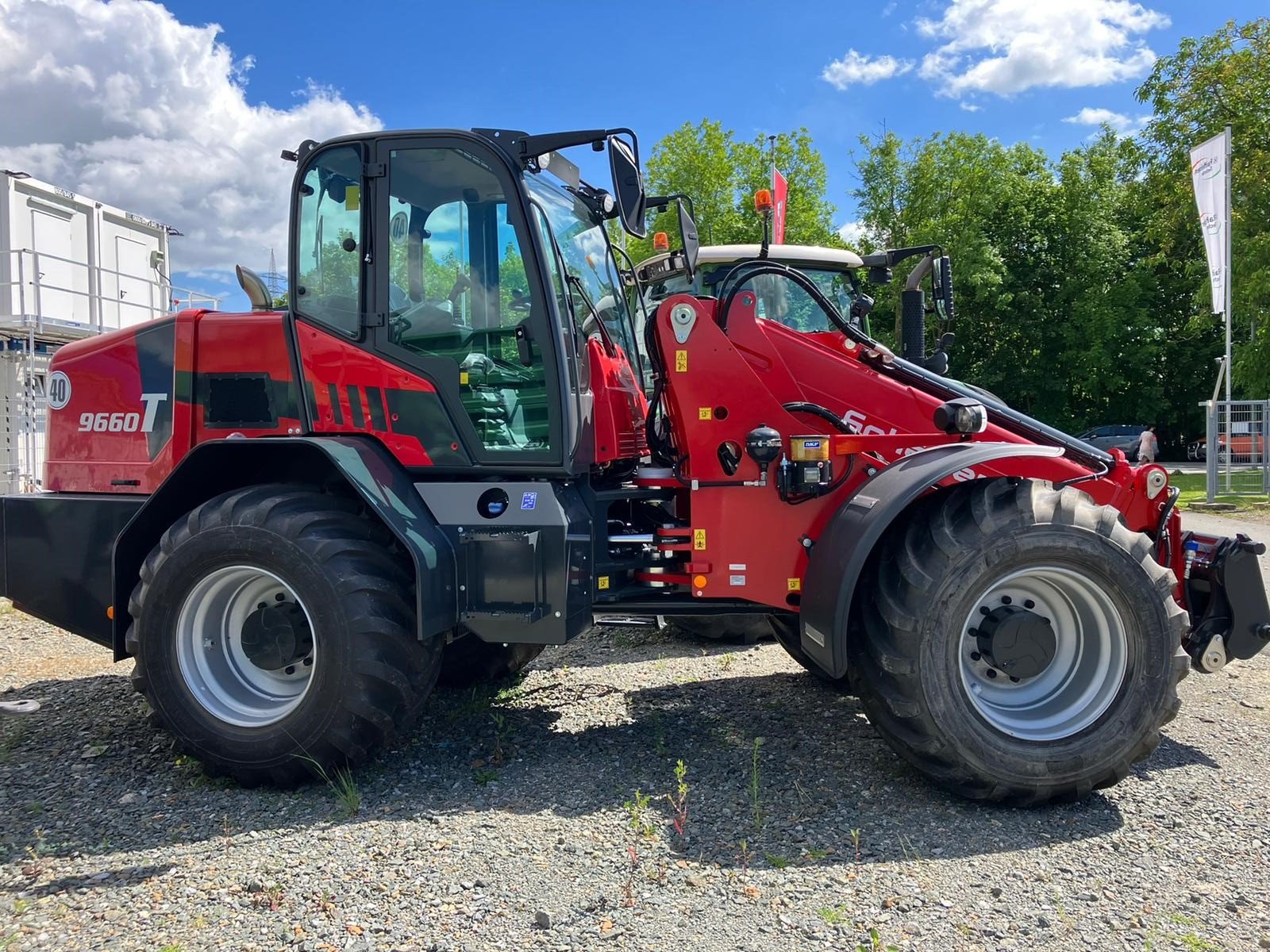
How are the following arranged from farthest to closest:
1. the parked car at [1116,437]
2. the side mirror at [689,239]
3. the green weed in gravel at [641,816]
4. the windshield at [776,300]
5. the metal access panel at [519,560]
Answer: the parked car at [1116,437]
the windshield at [776,300]
the side mirror at [689,239]
the metal access panel at [519,560]
the green weed in gravel at [641,816]

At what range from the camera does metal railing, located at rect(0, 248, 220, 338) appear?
10.1 meters

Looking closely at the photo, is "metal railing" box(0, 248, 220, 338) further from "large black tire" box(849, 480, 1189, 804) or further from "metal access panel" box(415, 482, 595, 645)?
"large black tire" box(849, 480, 1189, 804)

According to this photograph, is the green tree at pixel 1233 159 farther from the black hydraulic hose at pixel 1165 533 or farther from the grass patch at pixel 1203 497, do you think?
the black hydraulic hose at pixel 1165 533

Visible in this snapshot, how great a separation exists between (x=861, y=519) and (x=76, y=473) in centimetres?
382

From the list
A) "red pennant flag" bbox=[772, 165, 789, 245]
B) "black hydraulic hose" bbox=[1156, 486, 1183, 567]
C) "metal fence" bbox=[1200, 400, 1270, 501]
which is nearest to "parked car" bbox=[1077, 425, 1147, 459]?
"metal fence" bbox=[1200, 400, 1270, 501]

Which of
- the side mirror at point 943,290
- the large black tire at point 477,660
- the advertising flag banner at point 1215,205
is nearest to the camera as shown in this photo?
the side mirror at point 943,290

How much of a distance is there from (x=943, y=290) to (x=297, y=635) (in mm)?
3708

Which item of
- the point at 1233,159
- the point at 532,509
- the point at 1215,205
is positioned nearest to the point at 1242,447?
the point at 1215,205

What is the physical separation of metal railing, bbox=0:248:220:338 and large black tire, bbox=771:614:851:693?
24.0 feet

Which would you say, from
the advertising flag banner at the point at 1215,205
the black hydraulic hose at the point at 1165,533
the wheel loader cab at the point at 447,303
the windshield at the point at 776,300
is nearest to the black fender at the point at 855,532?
the black hydraulic hose at the point at 1165,533

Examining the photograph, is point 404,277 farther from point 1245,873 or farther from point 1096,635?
point 1245,873

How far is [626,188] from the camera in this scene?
152 inches

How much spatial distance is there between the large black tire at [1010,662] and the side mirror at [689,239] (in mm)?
1690

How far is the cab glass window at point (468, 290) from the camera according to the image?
3973 millimetres
